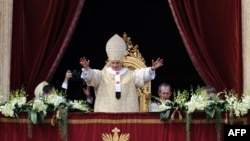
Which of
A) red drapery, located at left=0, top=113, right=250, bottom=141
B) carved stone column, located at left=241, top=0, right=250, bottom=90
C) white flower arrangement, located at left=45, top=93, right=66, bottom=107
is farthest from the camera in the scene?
carved stone column, located at left=241, top=0, right=250, bottom=90

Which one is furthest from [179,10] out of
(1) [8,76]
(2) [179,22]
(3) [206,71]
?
(1) [8,76]

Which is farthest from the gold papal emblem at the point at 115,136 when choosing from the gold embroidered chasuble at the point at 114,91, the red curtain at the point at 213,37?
the red curtain at the point at 213,37

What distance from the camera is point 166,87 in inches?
431

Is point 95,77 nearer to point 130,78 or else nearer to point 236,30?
point 130,78

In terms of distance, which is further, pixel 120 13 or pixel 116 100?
pixel 120 13

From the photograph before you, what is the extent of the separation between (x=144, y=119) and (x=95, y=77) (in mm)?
1298

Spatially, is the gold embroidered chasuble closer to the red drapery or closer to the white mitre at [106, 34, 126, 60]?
the white mitre at [106, 34, 126, 60]

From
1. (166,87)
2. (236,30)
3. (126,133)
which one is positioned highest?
(236,30)

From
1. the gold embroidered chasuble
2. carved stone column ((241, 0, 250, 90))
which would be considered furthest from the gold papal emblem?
carved stone column ((241, 0, 250, 90))

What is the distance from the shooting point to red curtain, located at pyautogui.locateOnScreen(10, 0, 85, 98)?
12.3 metres

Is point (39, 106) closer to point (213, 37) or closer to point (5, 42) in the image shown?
point (5, 42)

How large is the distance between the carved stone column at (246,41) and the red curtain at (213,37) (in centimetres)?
6

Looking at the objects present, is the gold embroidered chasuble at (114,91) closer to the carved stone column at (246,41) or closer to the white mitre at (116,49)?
the white mitre at (116,49)

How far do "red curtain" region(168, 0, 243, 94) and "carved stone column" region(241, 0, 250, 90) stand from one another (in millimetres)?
64
